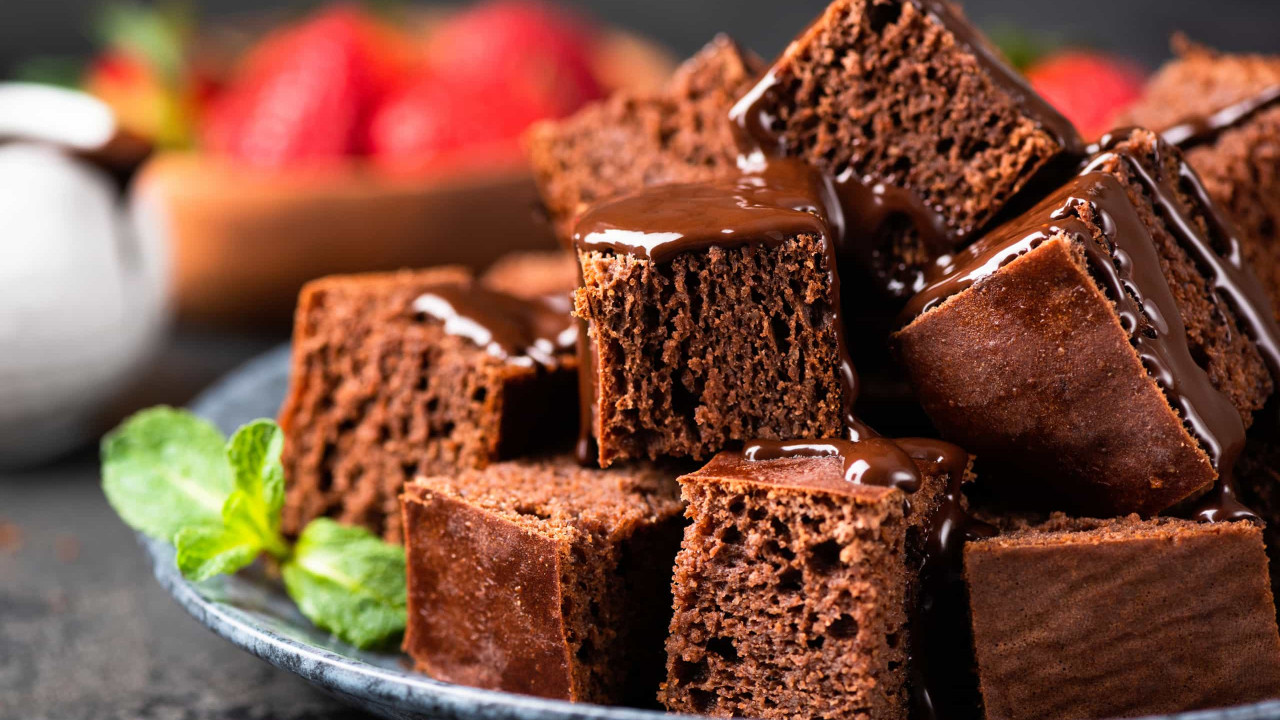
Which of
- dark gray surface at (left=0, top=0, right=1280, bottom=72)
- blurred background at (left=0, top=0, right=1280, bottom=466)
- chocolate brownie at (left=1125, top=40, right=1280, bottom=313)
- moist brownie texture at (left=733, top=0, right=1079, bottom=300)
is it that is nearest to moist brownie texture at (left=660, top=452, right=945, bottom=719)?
moist brownie texture at (left=733, top=0, right=1079, bottom=300)

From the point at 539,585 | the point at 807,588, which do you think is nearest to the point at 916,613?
the point at 807,588

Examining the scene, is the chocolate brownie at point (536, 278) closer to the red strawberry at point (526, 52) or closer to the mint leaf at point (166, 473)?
the mint leaf at point (166, 473)

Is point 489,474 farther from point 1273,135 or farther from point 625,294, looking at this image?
point 1273,135

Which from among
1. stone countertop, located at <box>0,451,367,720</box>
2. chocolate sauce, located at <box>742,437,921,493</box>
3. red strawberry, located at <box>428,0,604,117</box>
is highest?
red strawberry, located at <box>428,0,604,117</box>

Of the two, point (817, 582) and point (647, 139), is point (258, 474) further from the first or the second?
point (817, 582)

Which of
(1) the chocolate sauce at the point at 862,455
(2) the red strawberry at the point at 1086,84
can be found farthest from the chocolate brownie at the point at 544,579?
(2) the red strawberry at the point at 1086,84

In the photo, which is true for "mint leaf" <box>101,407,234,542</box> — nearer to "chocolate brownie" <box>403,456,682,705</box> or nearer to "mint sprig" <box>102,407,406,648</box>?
"mint sprig" <box>102,407,406,648</box>
